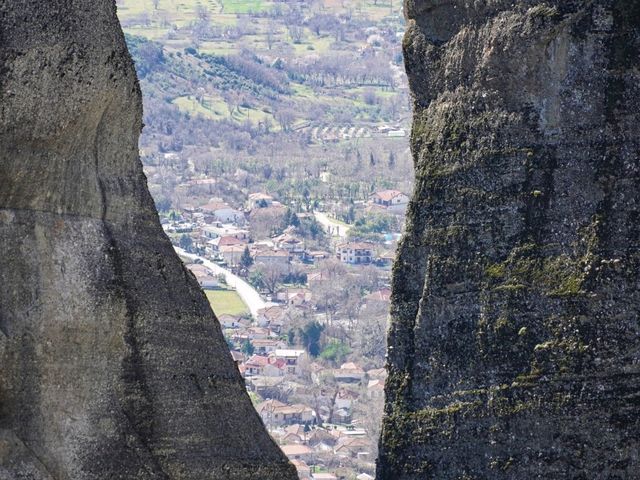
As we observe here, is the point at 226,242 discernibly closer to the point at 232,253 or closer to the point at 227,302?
the point at 232,253

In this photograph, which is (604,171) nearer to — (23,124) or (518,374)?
(518,374)

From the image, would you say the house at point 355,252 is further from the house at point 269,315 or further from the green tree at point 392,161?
the green tree at point 392,161

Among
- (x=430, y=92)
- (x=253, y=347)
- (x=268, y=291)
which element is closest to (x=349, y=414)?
(x=253, y=347)

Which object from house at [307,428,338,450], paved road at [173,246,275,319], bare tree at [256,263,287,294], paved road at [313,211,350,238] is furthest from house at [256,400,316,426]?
paved road at [313,211,350,238]

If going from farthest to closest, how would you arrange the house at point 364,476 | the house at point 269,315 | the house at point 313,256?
the house at point 313,256, the house at point 269,315, the house at point 364,476

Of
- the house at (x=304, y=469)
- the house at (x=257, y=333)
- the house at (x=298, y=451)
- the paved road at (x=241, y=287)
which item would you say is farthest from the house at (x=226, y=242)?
the house at (x=304, y=469)

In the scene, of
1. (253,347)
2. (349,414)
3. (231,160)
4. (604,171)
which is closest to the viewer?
(604,171)

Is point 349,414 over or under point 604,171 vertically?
under
